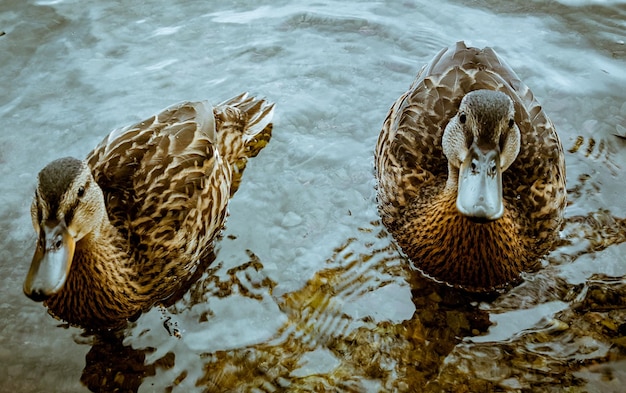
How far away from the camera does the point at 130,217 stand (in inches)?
173

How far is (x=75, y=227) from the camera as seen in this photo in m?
3.76

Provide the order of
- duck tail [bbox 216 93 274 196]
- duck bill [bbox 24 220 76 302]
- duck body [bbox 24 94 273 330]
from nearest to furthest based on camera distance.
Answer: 1. duck bill [bbox 24 220 76 302]
2. duck body [bbox 24 94 273 330]
3. duck tail [bbox 216 93 274 196]

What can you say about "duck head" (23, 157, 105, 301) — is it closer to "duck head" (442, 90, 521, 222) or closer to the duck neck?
the duck neck

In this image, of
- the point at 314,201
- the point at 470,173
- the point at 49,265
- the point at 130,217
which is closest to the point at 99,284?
the point at 130,217

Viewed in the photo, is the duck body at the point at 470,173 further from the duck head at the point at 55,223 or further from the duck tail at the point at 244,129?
the duck head at the point at 55,223

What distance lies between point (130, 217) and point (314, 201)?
1.62 m

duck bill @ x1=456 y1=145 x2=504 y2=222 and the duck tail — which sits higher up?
duck bill @ x1=456 y1=145 x2=504 y2=222

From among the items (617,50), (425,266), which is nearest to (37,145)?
(425,266)

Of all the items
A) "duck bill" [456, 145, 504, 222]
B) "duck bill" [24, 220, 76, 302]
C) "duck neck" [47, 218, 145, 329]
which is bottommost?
"duck neck" [47, 218, 145, 329]

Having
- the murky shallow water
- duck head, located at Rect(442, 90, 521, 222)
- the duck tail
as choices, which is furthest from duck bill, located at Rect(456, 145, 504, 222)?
the duck tail

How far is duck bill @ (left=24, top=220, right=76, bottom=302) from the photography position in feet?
11.4

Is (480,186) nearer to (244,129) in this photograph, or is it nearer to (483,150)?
(483,150)

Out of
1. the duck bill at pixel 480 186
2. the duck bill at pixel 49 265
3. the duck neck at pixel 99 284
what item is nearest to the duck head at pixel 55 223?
the duck bill at pixel 49 265

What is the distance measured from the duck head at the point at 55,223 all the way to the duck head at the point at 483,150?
7.30 ft
